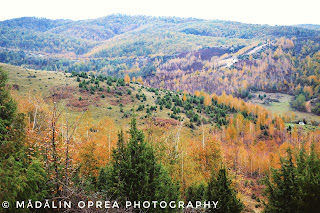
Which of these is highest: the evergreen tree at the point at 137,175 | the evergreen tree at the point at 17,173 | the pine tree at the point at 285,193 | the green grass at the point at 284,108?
the evergreen tree at the point at 17,173

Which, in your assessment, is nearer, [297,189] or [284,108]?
[297,189]

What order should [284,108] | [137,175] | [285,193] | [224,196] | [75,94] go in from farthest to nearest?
1. [284,108]
2. [75,94]
3. [285,193]
4. [224,196]
5. [137,175]

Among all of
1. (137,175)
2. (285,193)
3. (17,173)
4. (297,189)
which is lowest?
(285,193)

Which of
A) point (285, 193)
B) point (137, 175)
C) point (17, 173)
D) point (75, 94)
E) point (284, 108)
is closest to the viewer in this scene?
point (17, 173)

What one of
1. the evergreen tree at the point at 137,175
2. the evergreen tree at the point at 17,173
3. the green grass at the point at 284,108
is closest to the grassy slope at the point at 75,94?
the evergreen tree at the point at 137,175

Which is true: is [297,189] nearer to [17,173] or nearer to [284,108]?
[17,173]

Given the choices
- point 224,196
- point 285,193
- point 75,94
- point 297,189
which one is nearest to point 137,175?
point 224,196

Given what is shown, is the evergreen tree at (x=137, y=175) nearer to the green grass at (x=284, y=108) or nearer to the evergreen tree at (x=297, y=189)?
the evergreen tree at (x=297, y=189)

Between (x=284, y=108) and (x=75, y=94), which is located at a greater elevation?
(x=75, y=94)

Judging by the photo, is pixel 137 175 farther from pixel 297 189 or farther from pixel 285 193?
pixel 297 189
